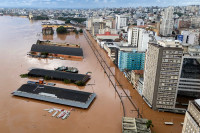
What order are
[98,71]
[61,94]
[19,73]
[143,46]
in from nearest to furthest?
[61,94]
[19,73]
[98,71]
[143,46]

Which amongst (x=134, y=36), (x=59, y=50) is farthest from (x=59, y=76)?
(x=134, y=36)

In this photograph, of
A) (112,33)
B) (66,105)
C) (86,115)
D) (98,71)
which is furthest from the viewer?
(112,33)

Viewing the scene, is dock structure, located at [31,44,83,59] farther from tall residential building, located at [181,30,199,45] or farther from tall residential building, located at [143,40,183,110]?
tall residential building, located at [181,30,199,45]

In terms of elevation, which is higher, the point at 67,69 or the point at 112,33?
the point at 112,33

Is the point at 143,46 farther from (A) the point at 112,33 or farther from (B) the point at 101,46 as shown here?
(A) the point at 112,33

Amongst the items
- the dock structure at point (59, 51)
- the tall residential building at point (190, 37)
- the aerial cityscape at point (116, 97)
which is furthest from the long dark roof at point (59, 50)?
the tall residential building at point (190, 37)

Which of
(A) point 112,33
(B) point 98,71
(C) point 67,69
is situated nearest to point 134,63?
(B) point 98,71

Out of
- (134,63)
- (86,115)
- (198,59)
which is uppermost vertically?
(198,59)

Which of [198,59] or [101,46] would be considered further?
[101,46]
